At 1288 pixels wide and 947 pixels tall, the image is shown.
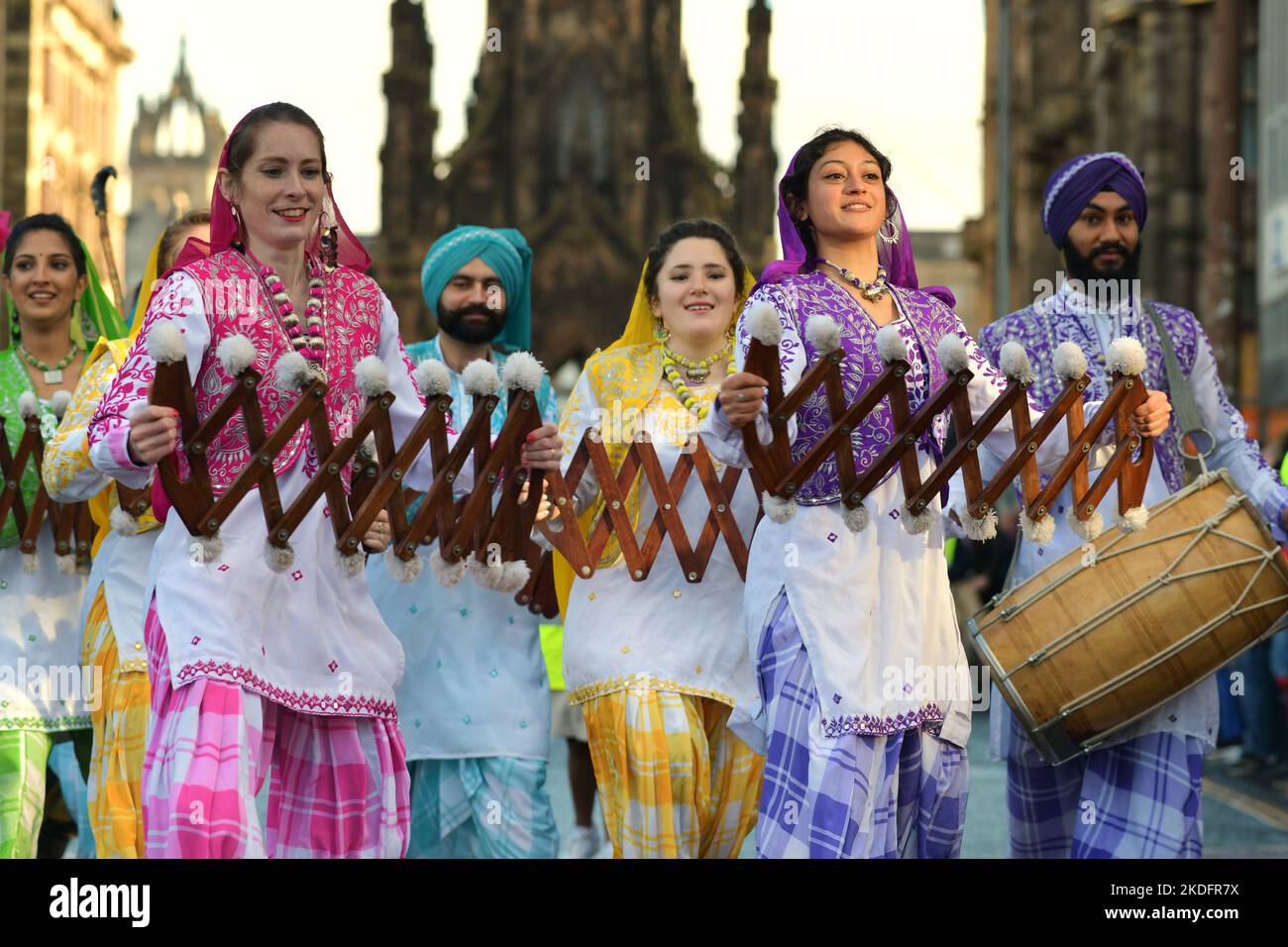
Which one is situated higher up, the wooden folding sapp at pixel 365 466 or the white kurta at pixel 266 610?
the wooden folding sapp at pixel 365 466

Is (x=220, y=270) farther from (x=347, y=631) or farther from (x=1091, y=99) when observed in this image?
(x=1091, y=99)

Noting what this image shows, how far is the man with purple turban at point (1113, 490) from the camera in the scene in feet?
23.9

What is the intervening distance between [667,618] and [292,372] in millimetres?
2232

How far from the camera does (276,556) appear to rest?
5738 millimetres

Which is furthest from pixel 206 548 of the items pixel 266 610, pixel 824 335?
pixel 824 335

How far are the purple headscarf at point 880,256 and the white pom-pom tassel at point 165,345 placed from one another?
5.97 ft

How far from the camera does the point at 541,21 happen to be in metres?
75.6

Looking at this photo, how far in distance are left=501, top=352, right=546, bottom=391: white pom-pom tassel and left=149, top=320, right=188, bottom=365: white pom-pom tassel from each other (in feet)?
3.22

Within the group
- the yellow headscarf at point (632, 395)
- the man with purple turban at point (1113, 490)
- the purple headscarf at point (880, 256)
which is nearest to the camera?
the purple headscarf at point (880, 256)

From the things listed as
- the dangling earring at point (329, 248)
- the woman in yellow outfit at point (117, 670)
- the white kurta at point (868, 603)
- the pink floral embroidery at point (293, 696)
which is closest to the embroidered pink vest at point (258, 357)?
the dangling earring at point (329, 248)

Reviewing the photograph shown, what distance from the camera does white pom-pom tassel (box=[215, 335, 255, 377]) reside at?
554cm

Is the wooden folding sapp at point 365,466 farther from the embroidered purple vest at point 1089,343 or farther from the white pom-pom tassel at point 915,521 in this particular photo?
the embroidered purple vest at point 1089,343

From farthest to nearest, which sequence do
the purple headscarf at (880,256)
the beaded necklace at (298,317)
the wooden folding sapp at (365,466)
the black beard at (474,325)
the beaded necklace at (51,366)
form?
the black beard at (474,325), the beaded necklace at (51,366), the purple headscarf at (880,256), the beaded necklace at (298,317), the wooden folding sapp at (365,466)

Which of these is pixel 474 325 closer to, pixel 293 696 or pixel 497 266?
pixel 497 266
